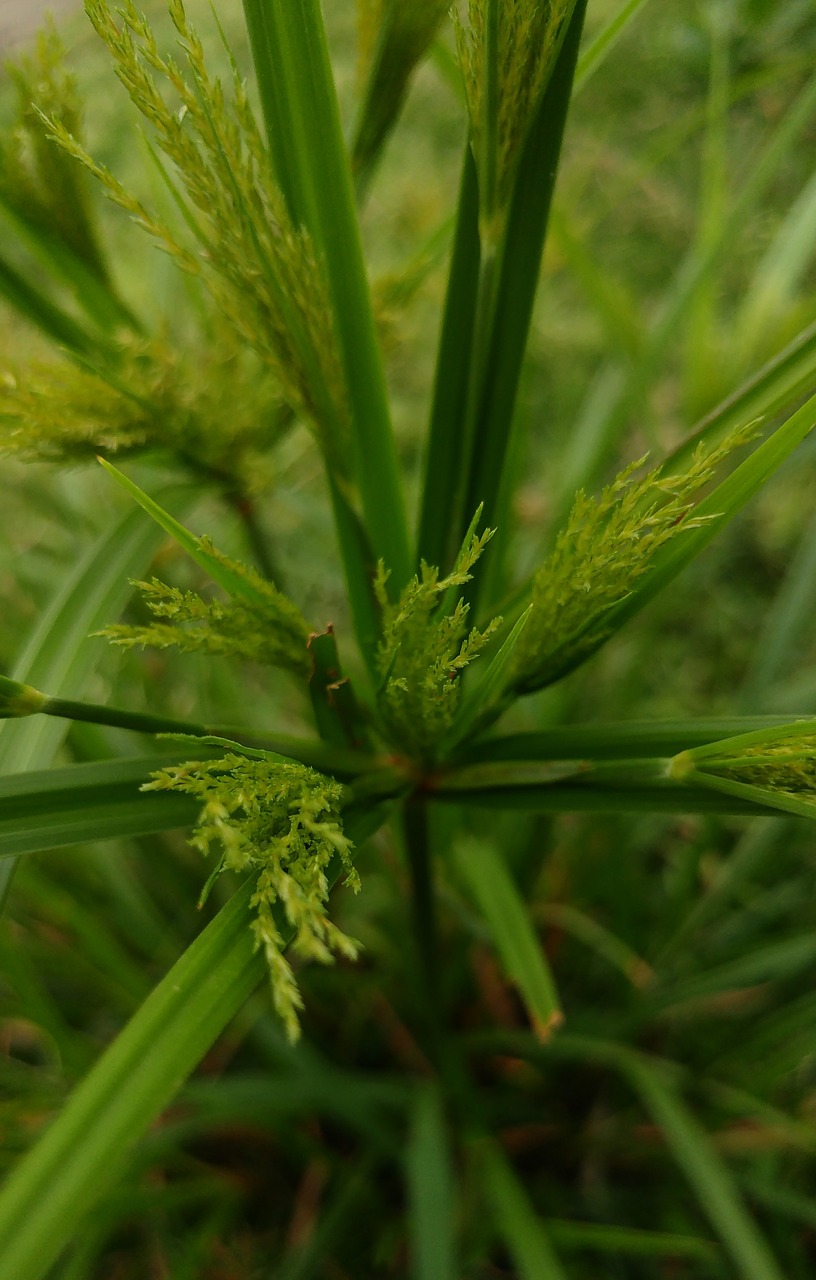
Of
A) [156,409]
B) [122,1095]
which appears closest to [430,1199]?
[122,1095]

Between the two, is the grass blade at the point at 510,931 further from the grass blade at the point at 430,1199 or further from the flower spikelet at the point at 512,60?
the flower spikelet at the point at 512,60

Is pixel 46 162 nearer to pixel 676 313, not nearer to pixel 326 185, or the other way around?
pixel 326 185

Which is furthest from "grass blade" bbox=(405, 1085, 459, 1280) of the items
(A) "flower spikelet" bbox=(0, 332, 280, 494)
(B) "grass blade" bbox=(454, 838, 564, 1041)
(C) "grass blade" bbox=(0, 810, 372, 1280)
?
(A) "flower spikelet" bbox=(0, 332, 280, 494)

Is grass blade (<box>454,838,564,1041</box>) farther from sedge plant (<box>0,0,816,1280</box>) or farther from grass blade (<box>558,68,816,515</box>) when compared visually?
grass blade (<box>558,68,816,515</box>)

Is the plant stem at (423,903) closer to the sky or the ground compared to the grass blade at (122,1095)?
closer to the sky

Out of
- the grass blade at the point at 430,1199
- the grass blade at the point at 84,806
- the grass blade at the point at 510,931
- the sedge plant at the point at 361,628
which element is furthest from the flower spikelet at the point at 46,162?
the grass blade at the point at 430,1199

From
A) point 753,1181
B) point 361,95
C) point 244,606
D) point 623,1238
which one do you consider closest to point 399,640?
point 244,606
